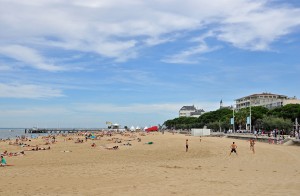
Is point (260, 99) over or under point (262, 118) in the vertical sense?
over

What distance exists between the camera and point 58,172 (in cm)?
1720

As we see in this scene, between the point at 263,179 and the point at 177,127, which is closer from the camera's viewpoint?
the point at 263,179

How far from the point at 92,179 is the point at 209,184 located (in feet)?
15.9

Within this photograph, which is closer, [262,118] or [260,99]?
[262,118]

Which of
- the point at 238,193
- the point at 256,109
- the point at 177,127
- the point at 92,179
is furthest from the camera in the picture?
the point at 177,127

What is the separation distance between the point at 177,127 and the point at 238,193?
163 metres

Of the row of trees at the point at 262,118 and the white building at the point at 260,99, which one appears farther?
the white building at the point at 260,99

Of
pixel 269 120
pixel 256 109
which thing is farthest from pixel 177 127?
pixel 269 120

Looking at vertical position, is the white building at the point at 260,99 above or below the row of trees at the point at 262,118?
above

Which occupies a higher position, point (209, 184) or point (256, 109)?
point (256, 109)

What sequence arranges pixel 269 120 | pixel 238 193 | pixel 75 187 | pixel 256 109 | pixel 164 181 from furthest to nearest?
1. pixel 256 109
2. pixel 269 120
3. pixel 164 181
4. pixel 75 187
5. pixel 238 193

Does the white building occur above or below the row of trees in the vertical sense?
above

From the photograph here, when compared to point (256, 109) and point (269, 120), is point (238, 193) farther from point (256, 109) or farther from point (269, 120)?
point (256, 109)

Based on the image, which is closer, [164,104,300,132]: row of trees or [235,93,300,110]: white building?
[164,104,300,132]: row of trees
